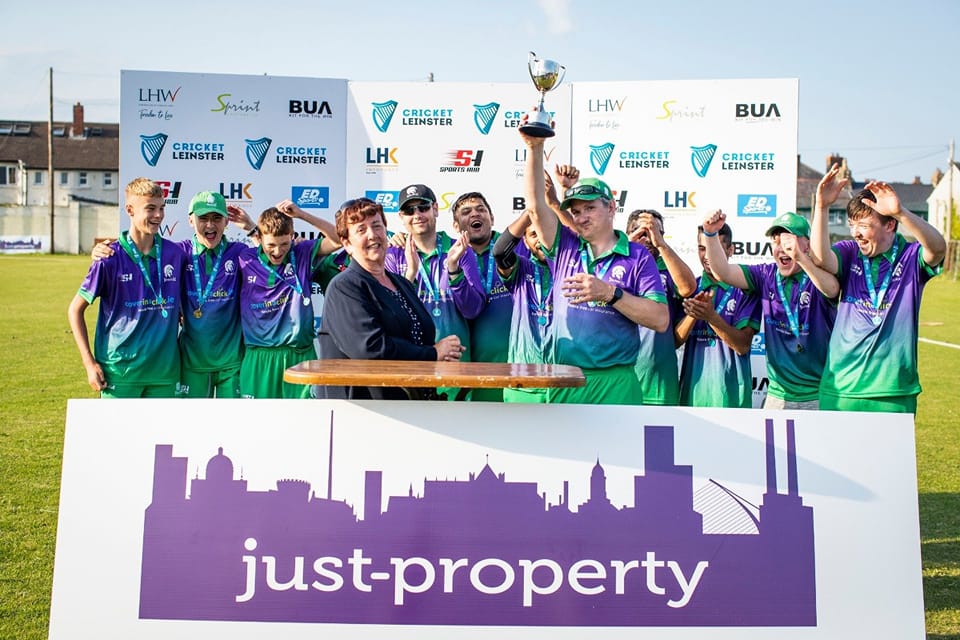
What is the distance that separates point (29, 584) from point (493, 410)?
3.04 meters

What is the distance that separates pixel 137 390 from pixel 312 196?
2882 millimetres

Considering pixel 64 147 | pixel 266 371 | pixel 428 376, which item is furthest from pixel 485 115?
pixel 64 147

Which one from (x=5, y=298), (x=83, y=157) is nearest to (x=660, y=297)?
(x=5, y=298)

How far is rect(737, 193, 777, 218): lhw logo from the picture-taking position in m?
7.86

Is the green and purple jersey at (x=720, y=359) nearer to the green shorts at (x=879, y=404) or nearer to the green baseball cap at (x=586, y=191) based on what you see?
the green shorts at (x=879, y=404)

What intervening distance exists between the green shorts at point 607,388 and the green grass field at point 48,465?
1.42 m

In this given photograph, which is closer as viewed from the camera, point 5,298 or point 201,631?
point 201,631

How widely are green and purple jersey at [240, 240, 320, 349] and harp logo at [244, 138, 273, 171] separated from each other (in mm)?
2351

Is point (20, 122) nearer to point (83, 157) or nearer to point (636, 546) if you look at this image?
point (83, 157)

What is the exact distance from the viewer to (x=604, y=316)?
179 inches

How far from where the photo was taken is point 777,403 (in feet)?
18.5

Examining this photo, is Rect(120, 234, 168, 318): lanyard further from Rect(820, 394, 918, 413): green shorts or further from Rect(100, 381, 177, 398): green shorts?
Rect(820, 394, 918, 413): green shorts

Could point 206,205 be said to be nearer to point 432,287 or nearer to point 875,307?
point 432,287

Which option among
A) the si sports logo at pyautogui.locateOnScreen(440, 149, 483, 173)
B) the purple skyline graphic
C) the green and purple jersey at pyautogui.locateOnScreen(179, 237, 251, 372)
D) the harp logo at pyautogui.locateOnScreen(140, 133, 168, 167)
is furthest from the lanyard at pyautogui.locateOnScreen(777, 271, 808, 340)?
the harp logo at pyautogui.locateOnScreen(140, 133, 168, 167)
